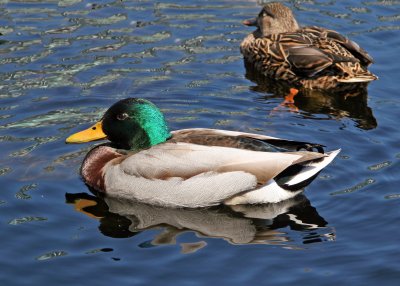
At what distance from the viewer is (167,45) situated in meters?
14.3

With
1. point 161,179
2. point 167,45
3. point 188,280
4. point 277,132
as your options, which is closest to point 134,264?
point 188,280

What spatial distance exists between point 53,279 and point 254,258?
1719 mm

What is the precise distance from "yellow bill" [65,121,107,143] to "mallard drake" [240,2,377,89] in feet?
12.4

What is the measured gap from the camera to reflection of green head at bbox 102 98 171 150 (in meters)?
10.3

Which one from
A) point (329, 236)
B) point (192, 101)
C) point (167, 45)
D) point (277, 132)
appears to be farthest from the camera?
point (167, 45)

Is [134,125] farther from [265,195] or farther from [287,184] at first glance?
[287,184]

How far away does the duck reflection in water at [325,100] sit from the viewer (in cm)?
1242

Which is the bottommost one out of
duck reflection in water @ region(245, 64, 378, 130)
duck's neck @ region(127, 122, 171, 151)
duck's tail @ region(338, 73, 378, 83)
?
duck reflection in water @ region(245, 64, 378, 130)

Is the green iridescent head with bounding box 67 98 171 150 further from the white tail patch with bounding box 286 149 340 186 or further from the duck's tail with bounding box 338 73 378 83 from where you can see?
the duck's tail with bounding box 338 73 378 83

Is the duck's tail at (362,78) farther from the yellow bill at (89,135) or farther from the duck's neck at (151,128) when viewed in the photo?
the yellow bill at (89,135)

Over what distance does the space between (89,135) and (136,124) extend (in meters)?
0.52

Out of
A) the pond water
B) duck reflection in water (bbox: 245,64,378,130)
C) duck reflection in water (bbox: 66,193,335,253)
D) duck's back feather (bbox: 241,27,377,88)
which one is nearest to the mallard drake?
duck's back feather (bbox: 241,27,377,88)

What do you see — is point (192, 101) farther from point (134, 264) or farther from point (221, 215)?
point (134, 264)

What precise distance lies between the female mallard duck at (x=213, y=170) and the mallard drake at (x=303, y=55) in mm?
3351
